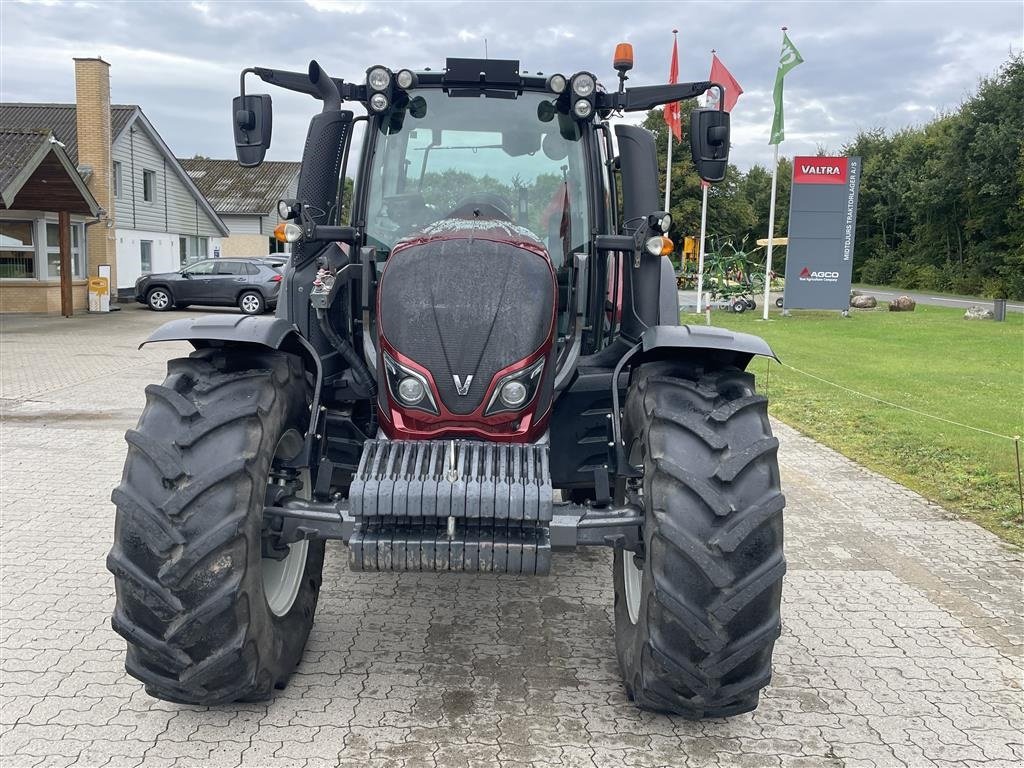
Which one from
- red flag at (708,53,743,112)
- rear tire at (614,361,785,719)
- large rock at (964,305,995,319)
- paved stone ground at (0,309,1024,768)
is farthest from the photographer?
large rock at (964,305,995,319)

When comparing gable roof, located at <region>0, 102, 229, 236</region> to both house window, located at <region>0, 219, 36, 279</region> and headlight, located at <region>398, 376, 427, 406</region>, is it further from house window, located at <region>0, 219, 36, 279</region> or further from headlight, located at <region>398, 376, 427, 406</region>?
headlight, located at <region>398, 376, 427, 406</region>

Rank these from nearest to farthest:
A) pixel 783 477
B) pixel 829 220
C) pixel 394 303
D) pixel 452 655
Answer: pixel 394 303 < pixel 452 655 < pixel 783 477 < pixel 829 220

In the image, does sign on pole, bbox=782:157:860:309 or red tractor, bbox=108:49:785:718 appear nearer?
red tractor, bbox=108:49:785:718

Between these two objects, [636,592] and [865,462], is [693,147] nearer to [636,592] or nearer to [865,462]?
[636,592]

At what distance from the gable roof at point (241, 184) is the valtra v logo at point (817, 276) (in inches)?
1122

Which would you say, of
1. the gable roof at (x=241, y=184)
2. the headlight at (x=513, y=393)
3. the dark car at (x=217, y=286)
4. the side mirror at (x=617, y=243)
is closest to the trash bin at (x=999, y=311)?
the dark car at (x=217, y=286)

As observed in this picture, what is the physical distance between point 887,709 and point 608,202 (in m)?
2.62

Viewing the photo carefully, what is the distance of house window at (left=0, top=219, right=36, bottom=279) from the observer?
77.9ft

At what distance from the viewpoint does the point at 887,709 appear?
380cm

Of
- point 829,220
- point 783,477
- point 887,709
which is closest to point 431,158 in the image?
point 887,709

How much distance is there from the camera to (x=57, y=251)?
82.5 ft

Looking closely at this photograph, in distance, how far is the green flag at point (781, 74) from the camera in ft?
74.7

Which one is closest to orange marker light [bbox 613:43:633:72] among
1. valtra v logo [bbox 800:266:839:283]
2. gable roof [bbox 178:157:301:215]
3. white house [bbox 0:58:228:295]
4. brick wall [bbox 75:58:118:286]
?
valtra v logo [bbox 800:266:839:283]

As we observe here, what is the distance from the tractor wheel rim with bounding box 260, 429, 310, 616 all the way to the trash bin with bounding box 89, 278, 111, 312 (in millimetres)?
24248
